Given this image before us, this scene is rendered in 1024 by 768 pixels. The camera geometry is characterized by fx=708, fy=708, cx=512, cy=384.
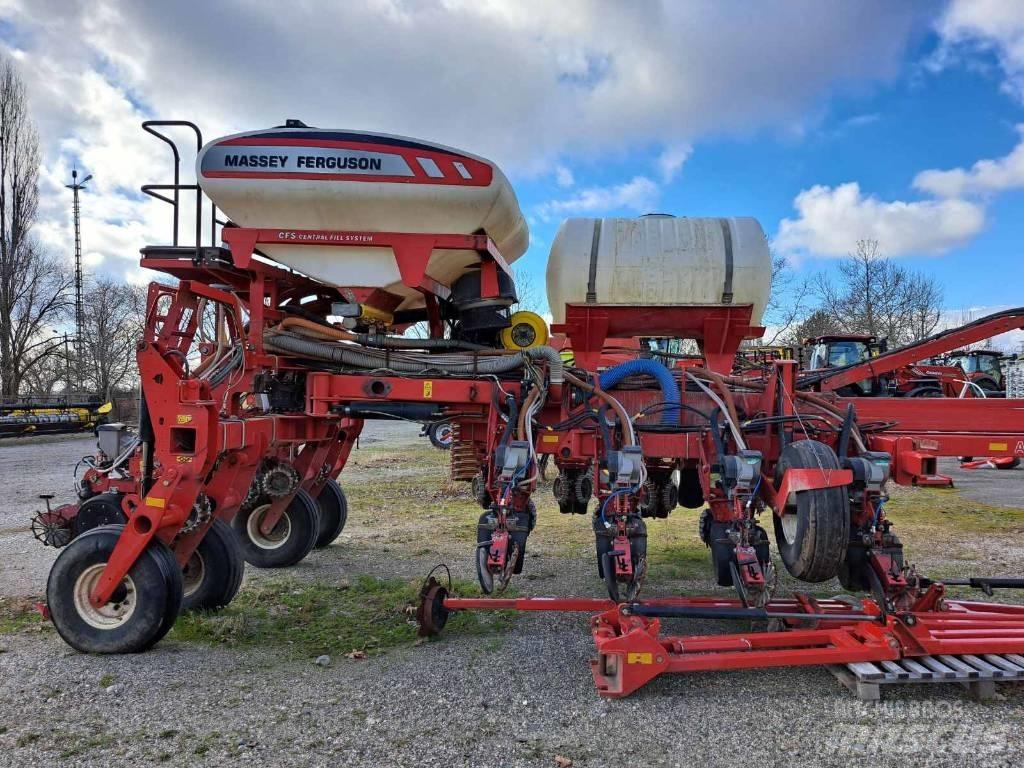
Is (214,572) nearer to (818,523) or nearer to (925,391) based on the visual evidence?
(818,523)

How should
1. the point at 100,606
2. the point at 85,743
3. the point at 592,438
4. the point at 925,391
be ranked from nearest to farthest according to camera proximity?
the point at 85,743
the point at 100,606
the point at 592,438
the point at 925,391

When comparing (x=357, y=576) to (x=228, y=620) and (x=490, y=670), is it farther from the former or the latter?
(x=490, y=670)

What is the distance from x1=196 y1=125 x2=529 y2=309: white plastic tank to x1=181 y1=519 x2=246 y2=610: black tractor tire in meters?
2.24

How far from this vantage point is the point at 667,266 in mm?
4746

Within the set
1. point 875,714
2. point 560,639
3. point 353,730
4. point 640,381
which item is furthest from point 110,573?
point 875,714

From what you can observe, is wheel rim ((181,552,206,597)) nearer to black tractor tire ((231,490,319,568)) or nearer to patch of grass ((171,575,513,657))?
patch of grass ((171,575,513,657))

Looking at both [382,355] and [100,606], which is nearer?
[100,606]

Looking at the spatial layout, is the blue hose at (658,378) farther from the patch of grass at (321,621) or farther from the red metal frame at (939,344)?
the patch of grass at (321,621)

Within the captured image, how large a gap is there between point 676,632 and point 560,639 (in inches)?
34.5

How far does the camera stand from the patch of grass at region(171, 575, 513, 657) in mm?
4699

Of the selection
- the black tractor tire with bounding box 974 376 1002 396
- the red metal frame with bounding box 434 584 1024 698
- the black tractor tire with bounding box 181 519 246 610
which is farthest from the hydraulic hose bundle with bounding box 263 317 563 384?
the black tractor tire with bounding box 974 376 1002 396

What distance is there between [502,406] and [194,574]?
2585 millimetres

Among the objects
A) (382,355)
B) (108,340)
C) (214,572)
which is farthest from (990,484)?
(108,340)

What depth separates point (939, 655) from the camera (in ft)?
12.6
